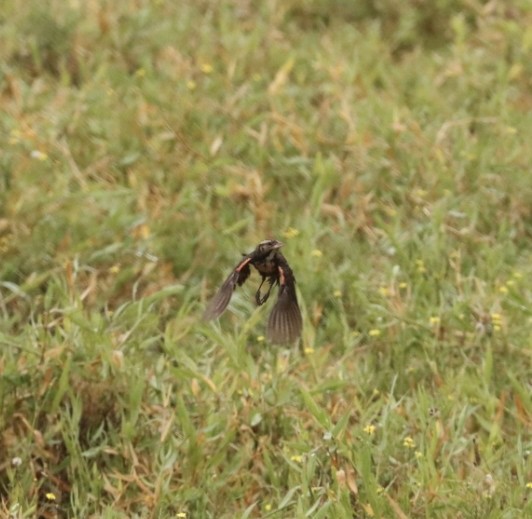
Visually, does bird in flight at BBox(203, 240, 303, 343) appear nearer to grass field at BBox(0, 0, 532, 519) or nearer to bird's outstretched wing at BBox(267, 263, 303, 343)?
bird's outstretched wing at BBox(267, 263, 303, 343)

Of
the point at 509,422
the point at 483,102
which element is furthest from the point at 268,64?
the point at 509,422

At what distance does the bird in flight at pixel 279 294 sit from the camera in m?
3.14

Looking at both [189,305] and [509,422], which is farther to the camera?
[189,305]

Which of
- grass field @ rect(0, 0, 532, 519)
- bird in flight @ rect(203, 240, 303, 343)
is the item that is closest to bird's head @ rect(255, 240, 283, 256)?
bird in flight @ rect(203, 240, 303, 343)

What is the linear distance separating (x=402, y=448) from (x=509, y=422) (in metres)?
0.40

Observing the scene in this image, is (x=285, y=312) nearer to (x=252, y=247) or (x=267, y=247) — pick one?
(x=267, y=247)

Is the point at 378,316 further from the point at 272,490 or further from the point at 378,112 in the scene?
the point at 378,112

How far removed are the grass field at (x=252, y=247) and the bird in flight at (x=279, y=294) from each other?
351 mm

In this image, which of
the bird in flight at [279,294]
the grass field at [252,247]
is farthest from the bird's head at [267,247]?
the grass field at [252,247]

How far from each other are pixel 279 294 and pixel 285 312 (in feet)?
0.16

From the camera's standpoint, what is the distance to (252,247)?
4535 mm

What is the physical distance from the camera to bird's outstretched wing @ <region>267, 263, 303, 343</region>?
3176 millimetres

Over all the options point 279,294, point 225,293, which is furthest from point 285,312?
point 225,293

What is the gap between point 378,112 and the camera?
5129 millimetres
